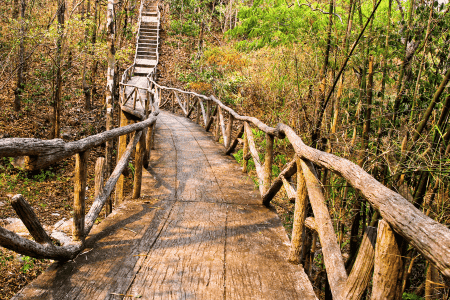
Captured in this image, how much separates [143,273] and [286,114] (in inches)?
197

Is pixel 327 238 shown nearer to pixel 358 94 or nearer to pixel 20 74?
pixel 358 94

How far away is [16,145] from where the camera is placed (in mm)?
1865

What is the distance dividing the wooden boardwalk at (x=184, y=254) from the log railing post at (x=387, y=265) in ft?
3.15

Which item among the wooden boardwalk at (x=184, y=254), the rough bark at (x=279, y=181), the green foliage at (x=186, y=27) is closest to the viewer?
the wooden boardwalk at (x=184, y=254)

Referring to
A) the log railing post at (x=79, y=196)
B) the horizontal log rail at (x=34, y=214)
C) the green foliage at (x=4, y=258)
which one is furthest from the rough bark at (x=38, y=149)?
the green foliage at (x=4, y=258)

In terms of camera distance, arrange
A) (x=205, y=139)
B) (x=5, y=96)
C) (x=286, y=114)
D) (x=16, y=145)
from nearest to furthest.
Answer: (x=16, y=145) → (x=286, y=114) → (x=205, y=139) → (x=5, y=96)

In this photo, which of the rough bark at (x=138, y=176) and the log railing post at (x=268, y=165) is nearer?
the rough bark at (x=138, y=176)

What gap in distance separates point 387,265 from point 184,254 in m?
1.81

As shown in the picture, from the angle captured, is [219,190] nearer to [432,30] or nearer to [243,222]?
[243,222]

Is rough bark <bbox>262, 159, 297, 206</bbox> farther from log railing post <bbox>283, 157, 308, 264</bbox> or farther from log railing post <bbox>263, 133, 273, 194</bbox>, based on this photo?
log railing post <bbox>283, 157, 308, 264</bbox>

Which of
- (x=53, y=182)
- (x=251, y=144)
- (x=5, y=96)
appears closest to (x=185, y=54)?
(x=5, y=96)

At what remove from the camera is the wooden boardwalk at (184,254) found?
2.26 m

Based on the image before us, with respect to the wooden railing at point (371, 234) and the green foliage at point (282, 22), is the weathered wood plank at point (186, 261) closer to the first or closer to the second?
the wooden railing at point (371, 234)

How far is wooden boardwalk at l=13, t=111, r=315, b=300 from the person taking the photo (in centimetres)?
226
